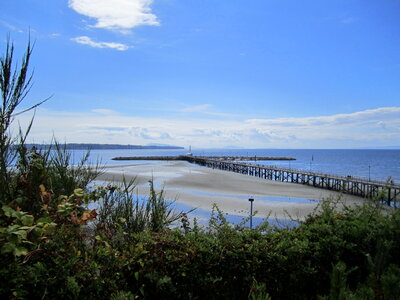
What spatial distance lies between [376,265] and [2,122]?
3276 mm

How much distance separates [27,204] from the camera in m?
3.12

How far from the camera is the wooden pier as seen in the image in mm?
6852

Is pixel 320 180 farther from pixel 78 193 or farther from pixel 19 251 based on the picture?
pixel 19 251

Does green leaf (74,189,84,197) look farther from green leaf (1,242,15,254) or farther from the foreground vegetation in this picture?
green leaf (1,242,15,254)

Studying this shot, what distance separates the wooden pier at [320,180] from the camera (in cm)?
685

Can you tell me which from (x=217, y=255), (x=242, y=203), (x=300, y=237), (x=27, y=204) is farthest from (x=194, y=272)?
(x=242, y=203)

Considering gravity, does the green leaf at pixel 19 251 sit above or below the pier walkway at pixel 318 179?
above

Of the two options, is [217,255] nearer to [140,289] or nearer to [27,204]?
[140,289]

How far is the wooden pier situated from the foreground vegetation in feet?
5.29

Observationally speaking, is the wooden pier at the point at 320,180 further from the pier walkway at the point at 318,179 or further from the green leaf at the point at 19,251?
the green leaf at the point at 19,251

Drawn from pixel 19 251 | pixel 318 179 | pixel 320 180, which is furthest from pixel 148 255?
pixel 318 179

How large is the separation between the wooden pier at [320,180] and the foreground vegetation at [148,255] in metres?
1.61

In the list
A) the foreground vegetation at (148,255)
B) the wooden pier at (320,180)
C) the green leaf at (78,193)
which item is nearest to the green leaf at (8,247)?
the foreground vegetation at (148,255)

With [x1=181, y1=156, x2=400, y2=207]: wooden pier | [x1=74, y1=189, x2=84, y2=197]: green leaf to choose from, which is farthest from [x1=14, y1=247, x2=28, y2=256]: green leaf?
[x1=181, y1=156, x2=400, y2=207]: wooden pier
